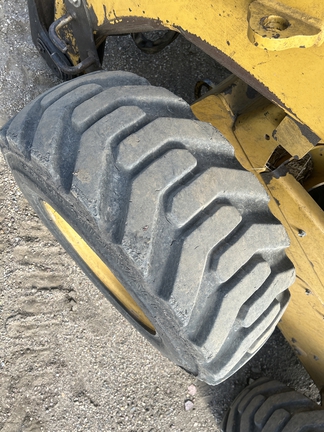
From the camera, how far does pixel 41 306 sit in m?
1.85

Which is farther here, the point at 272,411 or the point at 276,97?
the point at 272,411

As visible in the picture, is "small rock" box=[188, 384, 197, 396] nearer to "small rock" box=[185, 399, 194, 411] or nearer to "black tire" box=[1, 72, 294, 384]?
"small rock" box=[185, 399, 194, 411]

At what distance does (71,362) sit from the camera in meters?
1.84

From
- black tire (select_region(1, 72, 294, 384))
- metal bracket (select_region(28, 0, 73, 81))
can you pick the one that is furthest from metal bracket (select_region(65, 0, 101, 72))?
black tire (select_region(1, 72, 294, 384))

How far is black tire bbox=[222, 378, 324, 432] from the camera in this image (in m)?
1.49

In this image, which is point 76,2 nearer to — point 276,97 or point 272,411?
point 276,97

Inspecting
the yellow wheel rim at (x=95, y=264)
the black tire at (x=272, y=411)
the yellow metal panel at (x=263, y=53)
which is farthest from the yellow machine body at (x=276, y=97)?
the yellow wheel rim at (x=95, y=264)

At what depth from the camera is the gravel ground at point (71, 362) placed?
5.82 feet

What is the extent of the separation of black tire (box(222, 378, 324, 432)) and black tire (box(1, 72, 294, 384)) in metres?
0.49

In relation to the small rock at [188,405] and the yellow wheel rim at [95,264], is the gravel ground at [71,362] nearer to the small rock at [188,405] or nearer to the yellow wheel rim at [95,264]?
the small rock at [188,405]

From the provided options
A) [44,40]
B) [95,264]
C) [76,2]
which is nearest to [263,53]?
[76,2]

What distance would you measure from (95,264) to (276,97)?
902mm

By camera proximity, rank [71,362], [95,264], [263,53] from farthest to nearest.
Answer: [71,362], [95,264], [263,53]

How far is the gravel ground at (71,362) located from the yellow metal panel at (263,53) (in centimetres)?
114
